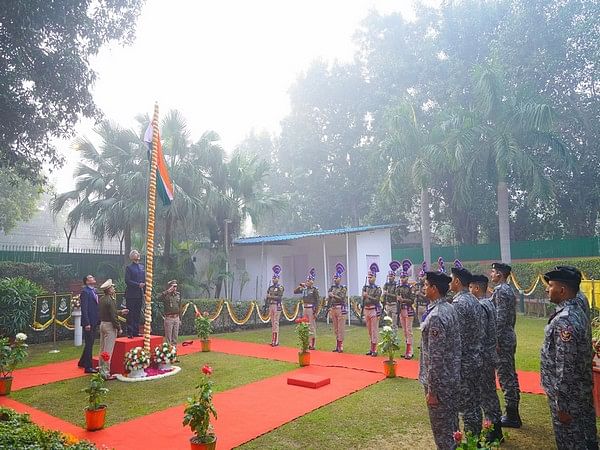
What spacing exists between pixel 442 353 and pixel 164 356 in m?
6.04

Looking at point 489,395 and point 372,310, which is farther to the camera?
point 372,310

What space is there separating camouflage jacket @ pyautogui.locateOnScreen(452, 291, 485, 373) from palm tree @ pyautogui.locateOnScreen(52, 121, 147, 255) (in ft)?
39.2

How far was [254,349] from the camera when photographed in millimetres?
10938

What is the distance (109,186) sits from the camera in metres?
15.9

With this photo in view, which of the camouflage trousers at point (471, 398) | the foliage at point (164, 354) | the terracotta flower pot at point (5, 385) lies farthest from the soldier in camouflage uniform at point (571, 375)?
the terracotta flower pot at point (5, 385)

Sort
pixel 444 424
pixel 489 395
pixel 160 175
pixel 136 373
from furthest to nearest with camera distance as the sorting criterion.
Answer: pixel 160 175 < pixel 136 373 < pixel 489 395 < pixel 444 424

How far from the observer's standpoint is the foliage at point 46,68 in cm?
1123

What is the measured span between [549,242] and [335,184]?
15.1m

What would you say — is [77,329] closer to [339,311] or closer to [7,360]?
[7,360]

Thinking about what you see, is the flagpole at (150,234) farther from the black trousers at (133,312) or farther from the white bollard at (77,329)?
the white bollard at (77,329)

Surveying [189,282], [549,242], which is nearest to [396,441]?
[189,282]

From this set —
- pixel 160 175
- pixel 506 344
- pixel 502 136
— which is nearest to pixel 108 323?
pixel 160 175

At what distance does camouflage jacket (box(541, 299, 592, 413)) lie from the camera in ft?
11.6

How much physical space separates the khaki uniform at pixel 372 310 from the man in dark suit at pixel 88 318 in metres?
5.68
